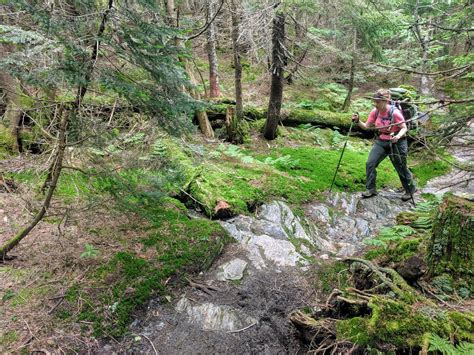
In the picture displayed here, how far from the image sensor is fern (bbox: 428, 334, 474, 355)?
6.18 ft

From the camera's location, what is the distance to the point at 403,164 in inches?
261

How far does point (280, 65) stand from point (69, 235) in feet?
20.9

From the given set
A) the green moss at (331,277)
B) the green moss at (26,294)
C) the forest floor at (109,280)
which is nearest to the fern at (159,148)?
the forest floor at (109,280)

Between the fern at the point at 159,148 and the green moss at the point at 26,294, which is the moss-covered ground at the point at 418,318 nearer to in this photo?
the green moss at the point at 26,294

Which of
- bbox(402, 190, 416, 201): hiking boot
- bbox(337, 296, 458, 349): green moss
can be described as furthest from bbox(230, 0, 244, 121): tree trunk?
bbox(337, 296, 458, 349): green moss

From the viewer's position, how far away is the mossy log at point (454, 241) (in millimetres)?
2928

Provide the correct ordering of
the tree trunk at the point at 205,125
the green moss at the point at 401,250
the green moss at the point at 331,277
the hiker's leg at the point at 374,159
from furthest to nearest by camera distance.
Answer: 1. the tree trunk at the point at 205,125
2. the hiker's leg at the point at 374,159
3. the green moss at the point at 331,277
4. the green moss at the point at 401,250

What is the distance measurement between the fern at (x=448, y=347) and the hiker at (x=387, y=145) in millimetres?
4754

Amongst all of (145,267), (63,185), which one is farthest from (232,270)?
(63,185)

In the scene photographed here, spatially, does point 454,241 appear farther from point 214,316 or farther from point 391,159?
point 391,159

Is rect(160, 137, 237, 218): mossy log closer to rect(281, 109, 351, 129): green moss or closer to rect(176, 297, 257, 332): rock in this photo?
rect(176, 297, 257, 332): rock

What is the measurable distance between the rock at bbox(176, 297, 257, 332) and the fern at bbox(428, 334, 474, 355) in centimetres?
204

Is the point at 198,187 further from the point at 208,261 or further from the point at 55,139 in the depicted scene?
the point at 55,139

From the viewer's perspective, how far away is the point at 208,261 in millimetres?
4488
